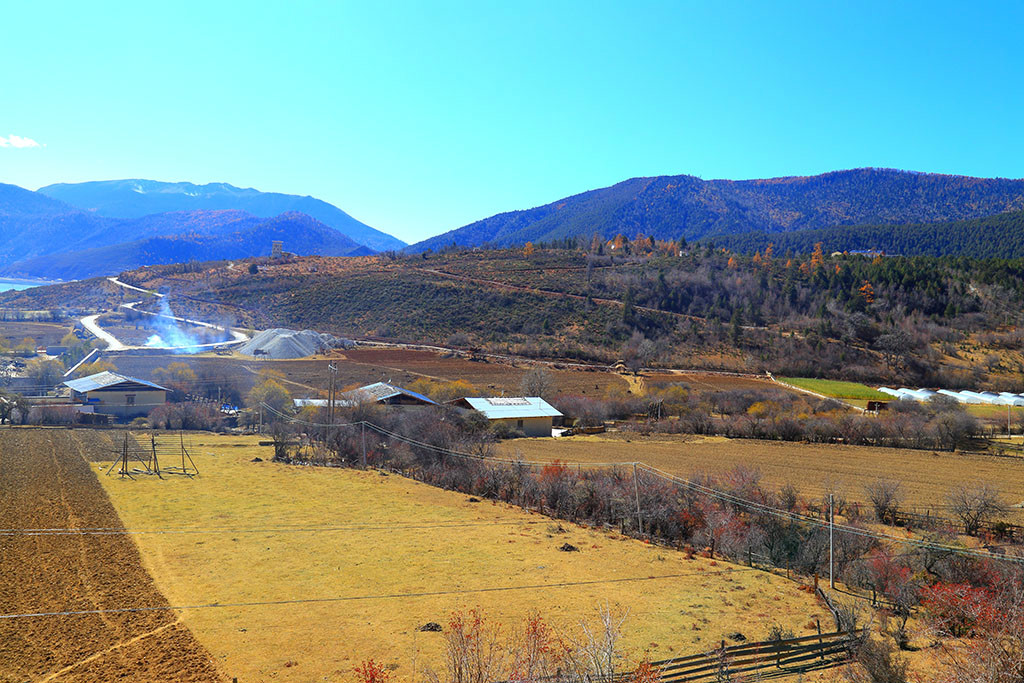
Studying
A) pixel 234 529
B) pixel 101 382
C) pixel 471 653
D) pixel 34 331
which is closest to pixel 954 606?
pixel 471 653

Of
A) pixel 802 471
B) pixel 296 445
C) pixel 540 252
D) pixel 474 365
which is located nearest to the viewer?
pixel 802 471

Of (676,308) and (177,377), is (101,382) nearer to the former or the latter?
(177,377)

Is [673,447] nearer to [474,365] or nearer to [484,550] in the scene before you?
[484,550]

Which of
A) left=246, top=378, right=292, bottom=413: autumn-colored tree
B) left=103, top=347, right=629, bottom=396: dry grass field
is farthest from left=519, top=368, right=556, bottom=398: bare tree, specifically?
left=246, top=378, right=292, bottom=413: autumn-colored tree

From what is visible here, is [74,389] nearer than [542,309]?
Yes

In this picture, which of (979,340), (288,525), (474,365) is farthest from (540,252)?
(288,525)
